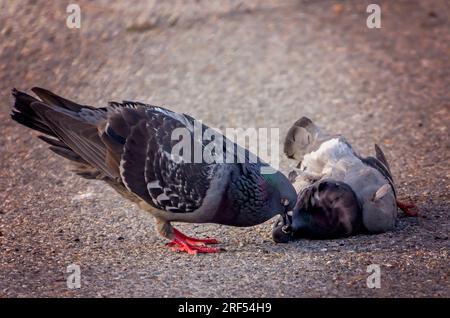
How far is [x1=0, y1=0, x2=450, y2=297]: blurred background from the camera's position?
5.61 m

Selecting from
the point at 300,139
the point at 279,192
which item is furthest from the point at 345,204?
the point at 300,139

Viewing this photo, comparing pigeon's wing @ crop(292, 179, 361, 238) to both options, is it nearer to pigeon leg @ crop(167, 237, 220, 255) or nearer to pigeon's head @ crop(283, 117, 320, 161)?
pigeon leg @ crop(167, 237, 220, 255)

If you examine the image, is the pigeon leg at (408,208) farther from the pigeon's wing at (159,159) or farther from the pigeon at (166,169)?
the pigeon's wing at (159,159)

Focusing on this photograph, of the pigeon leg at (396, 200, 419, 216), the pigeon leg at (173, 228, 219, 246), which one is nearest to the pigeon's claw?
the pigeon leg at (173, 228, 219, 246)

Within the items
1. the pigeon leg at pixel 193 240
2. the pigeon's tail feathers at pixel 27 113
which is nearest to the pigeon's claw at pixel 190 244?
the pigeon leg at pixel 193 240

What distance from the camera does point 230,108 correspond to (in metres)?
9.41

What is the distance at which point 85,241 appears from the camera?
251 inches

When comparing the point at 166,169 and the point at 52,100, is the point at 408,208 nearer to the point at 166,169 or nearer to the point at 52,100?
the point at 166,169

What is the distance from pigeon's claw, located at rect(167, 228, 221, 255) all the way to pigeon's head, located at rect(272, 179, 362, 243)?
521 mm

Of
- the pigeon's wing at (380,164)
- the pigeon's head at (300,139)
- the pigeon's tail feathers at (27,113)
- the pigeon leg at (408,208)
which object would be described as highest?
the pigeon's tail feathers at (27,113)

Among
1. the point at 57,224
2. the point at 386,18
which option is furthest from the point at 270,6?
the point at 57,224

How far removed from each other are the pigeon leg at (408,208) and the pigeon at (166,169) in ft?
3.77

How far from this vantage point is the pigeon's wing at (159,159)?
233 inches
